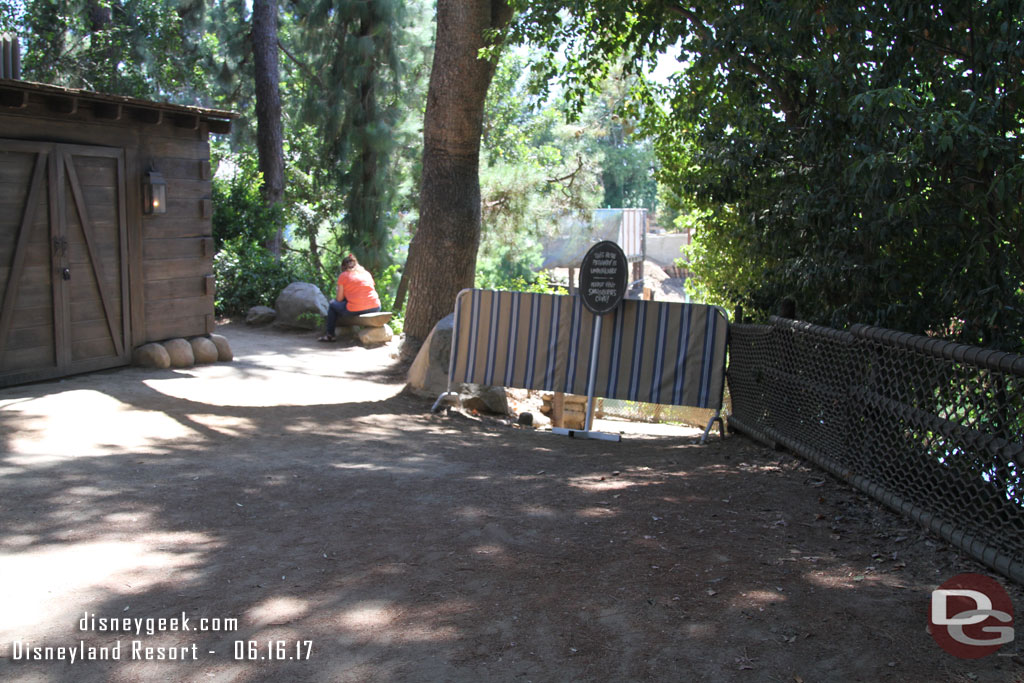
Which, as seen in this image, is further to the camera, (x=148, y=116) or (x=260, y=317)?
(x=260, y=317)

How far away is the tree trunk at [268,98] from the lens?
19234mm

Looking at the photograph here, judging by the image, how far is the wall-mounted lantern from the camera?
9.81 m

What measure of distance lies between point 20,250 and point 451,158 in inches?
191

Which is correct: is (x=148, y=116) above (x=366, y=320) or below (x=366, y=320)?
above

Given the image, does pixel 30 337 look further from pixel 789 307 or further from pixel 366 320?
pixel 789 307

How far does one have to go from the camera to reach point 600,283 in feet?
26.5

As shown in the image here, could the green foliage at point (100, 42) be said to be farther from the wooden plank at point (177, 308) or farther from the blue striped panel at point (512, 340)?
the blue striped panel at point (512, 340)

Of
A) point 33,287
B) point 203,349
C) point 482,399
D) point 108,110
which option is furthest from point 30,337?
point 482,399

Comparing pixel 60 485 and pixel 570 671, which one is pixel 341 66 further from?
pixel 570 671

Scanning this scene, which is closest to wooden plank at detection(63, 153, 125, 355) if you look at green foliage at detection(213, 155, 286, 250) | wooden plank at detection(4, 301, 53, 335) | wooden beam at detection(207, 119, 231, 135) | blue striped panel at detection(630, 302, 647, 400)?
wooden plank at detection(4, 301, 53, 335)

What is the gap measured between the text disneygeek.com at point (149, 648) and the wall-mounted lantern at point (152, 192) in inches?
290

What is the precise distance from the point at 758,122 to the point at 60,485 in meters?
6.32

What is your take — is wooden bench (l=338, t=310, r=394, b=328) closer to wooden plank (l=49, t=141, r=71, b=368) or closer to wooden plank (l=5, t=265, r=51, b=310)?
wooden plank (l=49, t=141, r=71, b=368)

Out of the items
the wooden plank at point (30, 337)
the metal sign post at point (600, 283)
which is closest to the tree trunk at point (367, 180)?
the wooden plank at point (30, 337)
